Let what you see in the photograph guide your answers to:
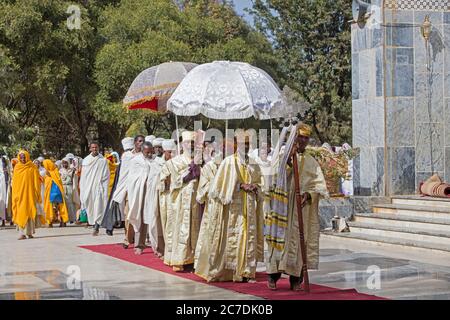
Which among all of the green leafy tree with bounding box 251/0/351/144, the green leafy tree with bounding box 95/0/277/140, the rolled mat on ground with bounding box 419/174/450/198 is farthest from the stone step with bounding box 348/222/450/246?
the green leafy tree with bounding box 251/0/351/144

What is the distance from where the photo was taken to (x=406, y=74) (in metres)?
16.4

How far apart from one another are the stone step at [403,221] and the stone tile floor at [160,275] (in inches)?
29.6

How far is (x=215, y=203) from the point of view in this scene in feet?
35.1

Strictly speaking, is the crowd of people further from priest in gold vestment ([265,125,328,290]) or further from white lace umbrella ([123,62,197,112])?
white lace umbrella ([123,62,197,112])

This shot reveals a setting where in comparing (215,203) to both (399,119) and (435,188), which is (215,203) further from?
(399,119)

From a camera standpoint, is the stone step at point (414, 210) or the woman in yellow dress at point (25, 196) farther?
the woman in yellow dress at point (25, 196)

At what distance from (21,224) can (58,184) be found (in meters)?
3.99

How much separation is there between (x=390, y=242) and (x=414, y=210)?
120 centimetres

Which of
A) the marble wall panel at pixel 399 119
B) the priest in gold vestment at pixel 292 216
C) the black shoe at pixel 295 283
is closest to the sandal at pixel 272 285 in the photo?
the priest in gold vestment at pixel 292 216

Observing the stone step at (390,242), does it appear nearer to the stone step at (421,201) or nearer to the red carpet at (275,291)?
the stone step at (421,201)

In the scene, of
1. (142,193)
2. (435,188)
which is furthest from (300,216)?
(435,188)

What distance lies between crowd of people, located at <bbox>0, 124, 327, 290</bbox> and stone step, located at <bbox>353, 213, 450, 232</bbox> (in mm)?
3301

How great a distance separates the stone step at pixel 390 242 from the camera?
13164mm

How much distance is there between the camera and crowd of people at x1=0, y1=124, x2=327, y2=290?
9.73 m
